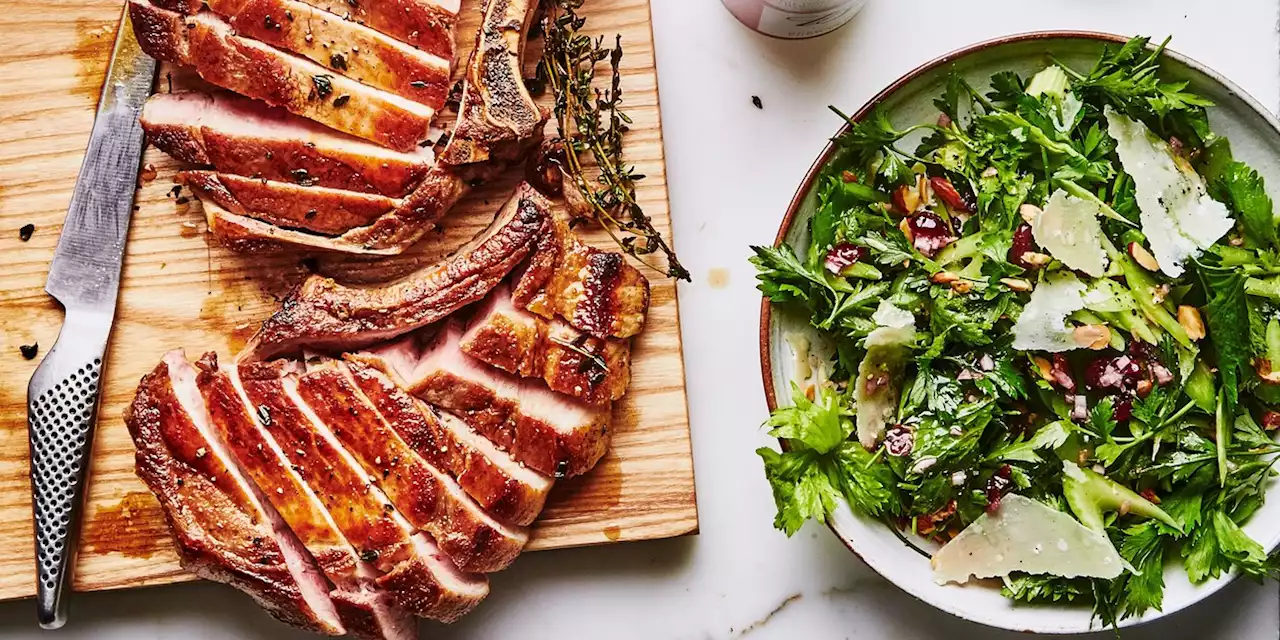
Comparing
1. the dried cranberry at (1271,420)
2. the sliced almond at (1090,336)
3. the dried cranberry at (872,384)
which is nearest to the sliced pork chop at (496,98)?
the dried cranberry at (872,384)

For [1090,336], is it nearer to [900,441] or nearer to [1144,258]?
[1144,258]

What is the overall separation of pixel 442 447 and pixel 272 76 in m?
0.99

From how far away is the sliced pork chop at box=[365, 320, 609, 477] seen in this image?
2473 mm

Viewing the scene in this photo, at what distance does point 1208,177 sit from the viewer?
2418 millimetres

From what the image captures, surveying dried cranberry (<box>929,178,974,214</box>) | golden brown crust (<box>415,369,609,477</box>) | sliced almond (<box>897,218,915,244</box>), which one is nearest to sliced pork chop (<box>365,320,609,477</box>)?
Result: golden brown crust (<box>415,369,609,477</box>)

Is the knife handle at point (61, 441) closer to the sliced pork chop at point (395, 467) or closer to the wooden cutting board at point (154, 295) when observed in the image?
the wooden cutting board at point (154, 295)

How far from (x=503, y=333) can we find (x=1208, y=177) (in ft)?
5.72

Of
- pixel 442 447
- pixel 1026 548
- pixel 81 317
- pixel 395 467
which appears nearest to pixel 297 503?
pixel 395 467

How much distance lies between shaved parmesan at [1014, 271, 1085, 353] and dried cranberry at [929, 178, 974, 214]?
0.27 metres

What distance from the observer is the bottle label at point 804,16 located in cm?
259

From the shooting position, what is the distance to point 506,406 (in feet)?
8.19

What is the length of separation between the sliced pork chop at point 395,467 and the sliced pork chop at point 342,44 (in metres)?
0.72

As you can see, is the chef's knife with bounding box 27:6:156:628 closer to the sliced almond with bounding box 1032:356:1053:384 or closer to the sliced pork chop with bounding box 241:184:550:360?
the sliced pork chop with bounding box 241:184:550:360

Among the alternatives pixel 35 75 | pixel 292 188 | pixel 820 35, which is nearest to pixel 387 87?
pixel 292 188
